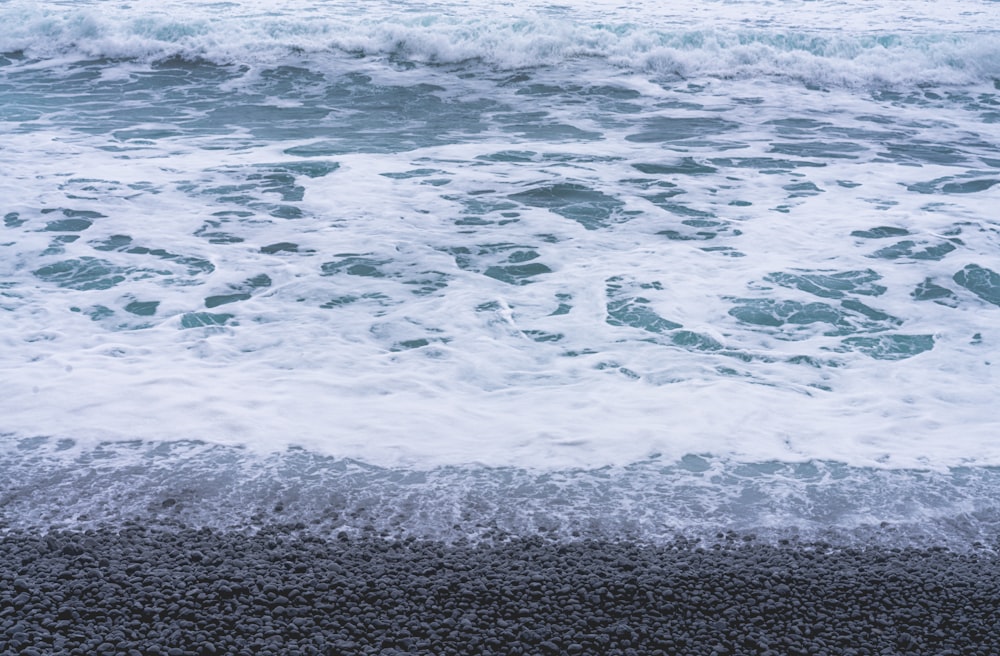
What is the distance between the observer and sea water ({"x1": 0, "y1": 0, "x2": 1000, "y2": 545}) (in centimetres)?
482

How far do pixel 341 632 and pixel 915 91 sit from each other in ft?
52.6

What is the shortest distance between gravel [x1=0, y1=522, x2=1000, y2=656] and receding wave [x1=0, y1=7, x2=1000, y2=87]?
1419 cm

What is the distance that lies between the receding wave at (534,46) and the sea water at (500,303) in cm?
89

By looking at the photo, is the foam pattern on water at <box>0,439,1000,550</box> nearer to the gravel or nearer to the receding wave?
the gravel

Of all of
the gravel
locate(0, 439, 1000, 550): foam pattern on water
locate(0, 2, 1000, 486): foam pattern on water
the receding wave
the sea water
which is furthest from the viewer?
the receding wave

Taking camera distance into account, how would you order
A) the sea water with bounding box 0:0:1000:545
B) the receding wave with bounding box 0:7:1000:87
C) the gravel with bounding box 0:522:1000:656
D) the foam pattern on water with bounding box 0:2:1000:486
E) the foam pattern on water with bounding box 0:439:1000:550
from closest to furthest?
the gravel with bounding box 0:522:1000:656 < the foam pattern on water with bounding box 0:439:1000:550 < the sea water with bounding box 0:0:1000:545 < the foam pattern on water with bounding box 0:2:1000:486 < the receding wave with bounding box 0:7:1000:87

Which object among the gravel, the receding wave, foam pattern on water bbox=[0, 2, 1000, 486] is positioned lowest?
foam pattern on water bbox=[0, 2, 1000, 486]

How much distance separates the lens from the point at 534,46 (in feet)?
57.8

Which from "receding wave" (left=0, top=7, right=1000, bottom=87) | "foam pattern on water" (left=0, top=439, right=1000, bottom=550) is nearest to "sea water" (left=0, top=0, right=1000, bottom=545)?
"foam pattern on water" (left=0, top=439, right=1000, bottom=550)

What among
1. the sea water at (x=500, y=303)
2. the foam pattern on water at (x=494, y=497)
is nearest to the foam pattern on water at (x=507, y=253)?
the sea water at (x=500, y=303)

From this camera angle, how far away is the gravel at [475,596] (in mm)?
3605

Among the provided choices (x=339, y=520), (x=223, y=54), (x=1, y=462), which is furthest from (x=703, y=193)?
(x=223, y=54)

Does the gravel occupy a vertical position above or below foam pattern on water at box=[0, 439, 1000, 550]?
above

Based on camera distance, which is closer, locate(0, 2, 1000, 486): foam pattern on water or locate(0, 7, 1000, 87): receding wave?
locate(0, 2, 1000, 486): foam pattern on water
